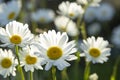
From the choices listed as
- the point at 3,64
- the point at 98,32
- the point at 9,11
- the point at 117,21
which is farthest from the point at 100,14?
the point at 3,64

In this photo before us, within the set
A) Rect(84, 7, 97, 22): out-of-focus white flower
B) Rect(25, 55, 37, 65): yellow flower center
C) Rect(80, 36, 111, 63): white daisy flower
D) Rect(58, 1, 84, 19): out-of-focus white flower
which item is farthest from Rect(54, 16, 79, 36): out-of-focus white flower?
Rect(84, 7, 97, 22): out-of-focus white flower

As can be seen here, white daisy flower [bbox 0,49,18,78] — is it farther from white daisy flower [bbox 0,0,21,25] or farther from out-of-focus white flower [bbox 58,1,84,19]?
out-of-focus white flower [bbox 58,1,84,19]

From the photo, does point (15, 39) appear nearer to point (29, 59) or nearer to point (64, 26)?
point (29, 59)

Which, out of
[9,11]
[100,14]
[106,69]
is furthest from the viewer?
[100,14]

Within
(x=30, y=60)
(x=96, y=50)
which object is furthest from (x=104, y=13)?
(x=30, y=60)

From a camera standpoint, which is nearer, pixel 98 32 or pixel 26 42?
pixel 26 42

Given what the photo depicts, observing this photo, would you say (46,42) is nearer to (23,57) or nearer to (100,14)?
(23,57)
